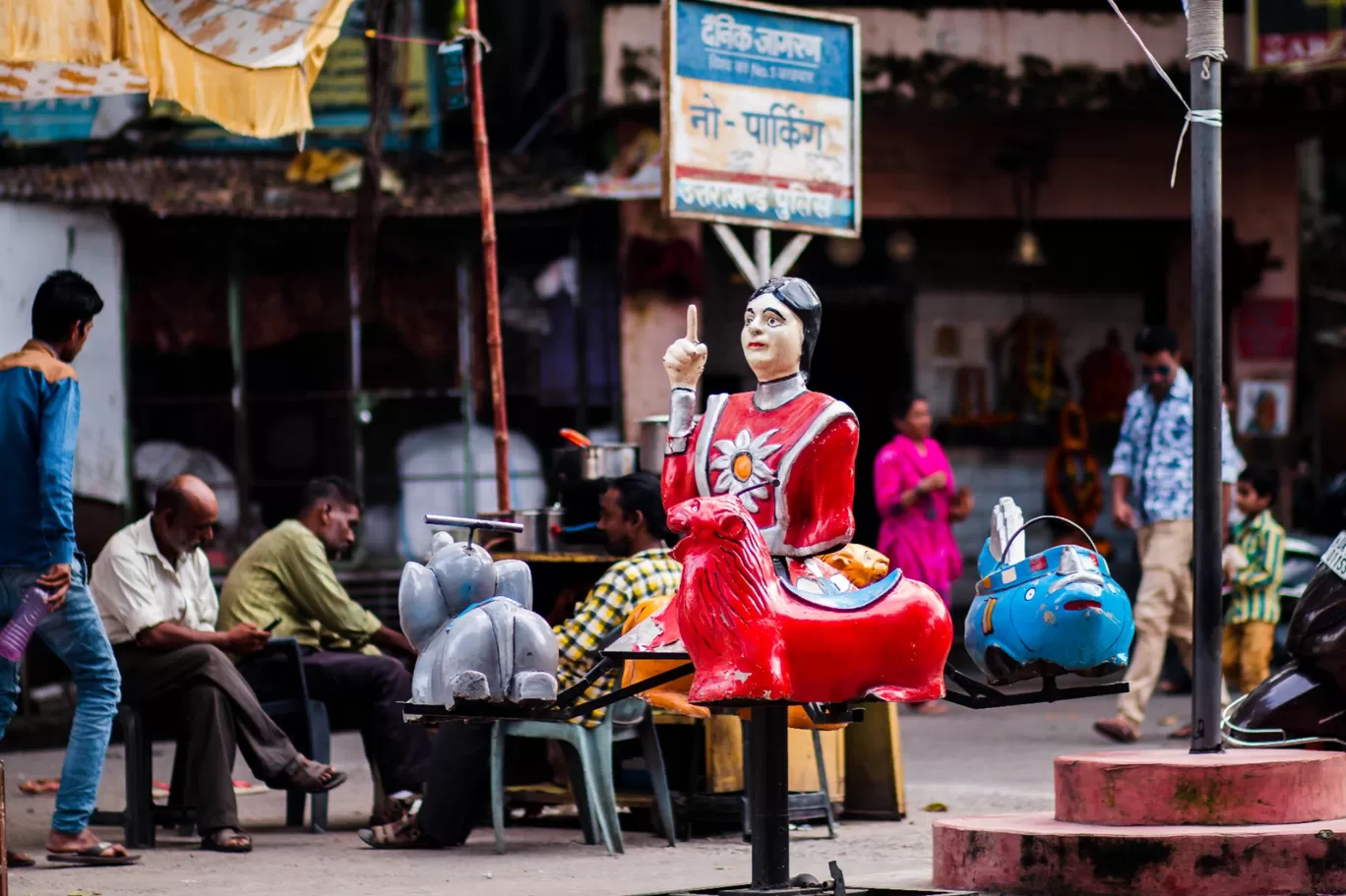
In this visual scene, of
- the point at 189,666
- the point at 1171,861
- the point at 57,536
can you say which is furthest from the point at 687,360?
the point at 189,666

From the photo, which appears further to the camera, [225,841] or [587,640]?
[225,841]

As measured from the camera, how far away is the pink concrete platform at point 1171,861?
5734 mm

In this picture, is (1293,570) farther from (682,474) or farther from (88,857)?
(88,857)

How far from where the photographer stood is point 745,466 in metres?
5.55

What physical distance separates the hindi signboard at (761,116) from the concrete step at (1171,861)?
4.82 m

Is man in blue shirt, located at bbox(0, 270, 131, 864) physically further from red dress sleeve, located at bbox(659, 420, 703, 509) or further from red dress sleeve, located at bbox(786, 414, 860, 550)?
red dress sleeve, located at bbox(786, 414, 860, 550)

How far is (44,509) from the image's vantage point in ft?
21.7

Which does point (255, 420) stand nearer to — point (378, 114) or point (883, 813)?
point (378, 114)

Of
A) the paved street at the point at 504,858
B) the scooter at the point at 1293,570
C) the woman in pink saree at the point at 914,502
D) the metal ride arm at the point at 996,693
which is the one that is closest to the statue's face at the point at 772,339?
the metal ride arm at the point at 996,693

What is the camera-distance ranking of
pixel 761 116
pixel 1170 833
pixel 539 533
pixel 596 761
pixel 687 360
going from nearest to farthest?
pixel 687 360 < pixel 1170 833 < pixel 596 761 < pixel 539 533 < pixel 761 116

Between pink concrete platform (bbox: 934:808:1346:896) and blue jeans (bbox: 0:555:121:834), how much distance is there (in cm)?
307

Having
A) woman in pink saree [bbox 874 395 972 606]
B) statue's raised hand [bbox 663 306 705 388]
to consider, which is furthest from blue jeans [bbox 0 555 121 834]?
woman in pink saree [bbox 874 395 972 606]

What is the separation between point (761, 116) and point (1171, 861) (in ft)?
18.7

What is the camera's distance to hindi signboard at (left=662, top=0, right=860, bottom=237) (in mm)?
10195
